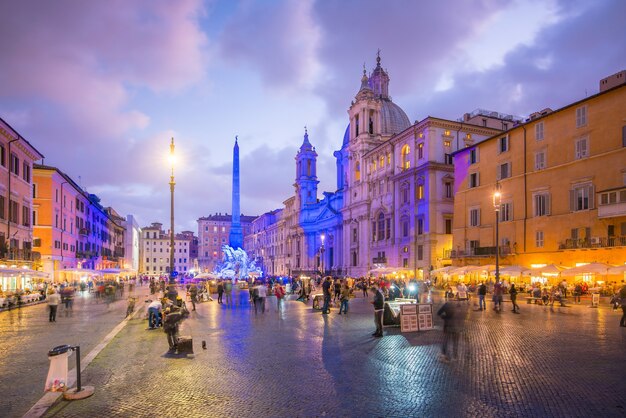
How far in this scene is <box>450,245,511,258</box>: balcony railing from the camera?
136ft

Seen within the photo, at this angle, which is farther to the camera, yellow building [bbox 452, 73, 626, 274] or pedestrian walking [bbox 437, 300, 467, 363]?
yellow building [bbox 452, 73, 626, 274]

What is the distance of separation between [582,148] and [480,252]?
12.8m

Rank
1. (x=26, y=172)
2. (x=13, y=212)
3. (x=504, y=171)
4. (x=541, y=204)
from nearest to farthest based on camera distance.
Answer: (x=13, y=212)
(x=541, y=204)
(x=26, y=172)
(x=504, y=171)

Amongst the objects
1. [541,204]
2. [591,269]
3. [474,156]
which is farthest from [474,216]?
[591,269]

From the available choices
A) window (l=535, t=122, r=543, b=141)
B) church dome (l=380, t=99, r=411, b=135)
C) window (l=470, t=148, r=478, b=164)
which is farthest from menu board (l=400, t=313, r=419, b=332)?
church dome (l=380, t=99, r=411, b=135)

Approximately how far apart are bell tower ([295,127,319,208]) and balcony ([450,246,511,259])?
192 feet

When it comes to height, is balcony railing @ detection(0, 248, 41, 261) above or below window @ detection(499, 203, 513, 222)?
below

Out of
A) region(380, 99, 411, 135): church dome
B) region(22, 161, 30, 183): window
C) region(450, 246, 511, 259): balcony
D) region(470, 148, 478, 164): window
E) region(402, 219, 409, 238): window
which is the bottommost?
region(450, 246, 511, 259): balcony

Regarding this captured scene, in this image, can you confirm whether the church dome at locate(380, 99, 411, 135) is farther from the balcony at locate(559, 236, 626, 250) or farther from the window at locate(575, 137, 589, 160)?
the balcony at locate(559, 236, 626, 250)

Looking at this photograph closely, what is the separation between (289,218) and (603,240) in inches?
3308

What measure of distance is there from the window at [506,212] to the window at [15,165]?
3880cm

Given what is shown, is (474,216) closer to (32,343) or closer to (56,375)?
(32,343)

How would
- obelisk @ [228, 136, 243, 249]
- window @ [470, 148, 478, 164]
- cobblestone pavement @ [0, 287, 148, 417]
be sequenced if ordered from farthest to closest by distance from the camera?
obelisk @ [228, 136, 243, 249]
window @ [470, 148, 478, 164]
cobblestone pavement @ [0, 287, 148, 417]

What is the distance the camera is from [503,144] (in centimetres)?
4372
